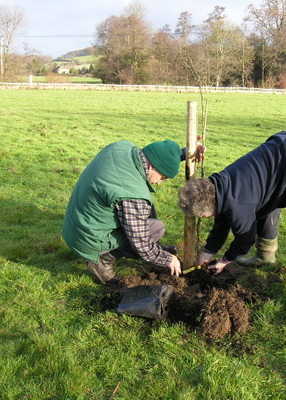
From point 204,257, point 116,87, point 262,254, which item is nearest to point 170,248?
point 204,257

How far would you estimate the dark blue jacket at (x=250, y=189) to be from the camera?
2924mm

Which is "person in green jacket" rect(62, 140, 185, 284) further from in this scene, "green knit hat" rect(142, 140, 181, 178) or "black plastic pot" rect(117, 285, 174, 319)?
"black plastic pot" rect(117, 285, 174, 319)

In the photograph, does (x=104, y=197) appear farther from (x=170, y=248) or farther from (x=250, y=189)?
(x=170, y=248)

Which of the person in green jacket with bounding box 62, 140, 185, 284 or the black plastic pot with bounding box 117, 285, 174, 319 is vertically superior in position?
the person in green jacket with bounding box 62, 140, 185, 284

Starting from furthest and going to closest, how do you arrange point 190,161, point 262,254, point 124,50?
point 124,50 → point 262,254 → point 190,161

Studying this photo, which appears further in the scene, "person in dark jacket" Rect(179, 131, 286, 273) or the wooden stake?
the wooden stake

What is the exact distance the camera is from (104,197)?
3.30 meters

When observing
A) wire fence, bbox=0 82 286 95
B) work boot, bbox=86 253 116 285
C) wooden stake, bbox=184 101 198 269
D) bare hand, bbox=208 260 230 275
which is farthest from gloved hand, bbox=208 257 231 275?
wire fence, bbox=0 82 286 95

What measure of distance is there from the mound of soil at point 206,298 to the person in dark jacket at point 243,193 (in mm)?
404

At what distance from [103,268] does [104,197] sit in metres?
0.99

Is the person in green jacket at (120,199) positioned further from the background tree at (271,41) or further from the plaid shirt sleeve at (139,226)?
the background tree at (271,41)

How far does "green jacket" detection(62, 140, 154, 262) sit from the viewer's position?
3.25 metres

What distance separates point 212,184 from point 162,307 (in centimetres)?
121

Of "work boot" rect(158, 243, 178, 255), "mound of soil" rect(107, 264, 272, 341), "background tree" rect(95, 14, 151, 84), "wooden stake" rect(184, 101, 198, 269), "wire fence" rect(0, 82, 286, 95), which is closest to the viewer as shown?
"mound of soil" rect(107, 264, 272, 341)
